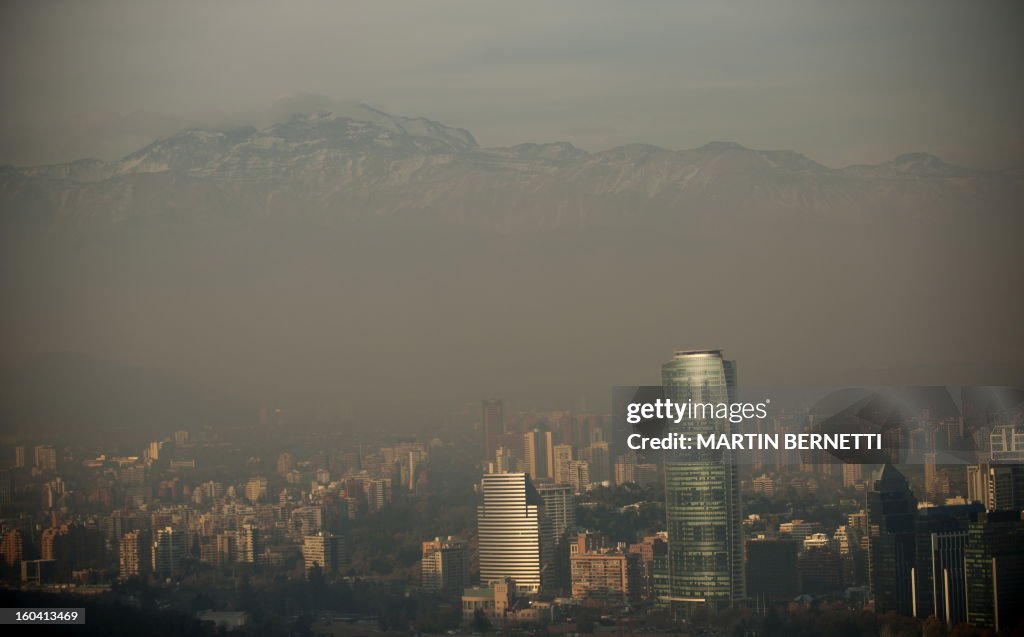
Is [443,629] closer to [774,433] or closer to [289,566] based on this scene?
[289,566]

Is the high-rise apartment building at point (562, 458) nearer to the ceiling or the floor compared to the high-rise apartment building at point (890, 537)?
nearer to the ceiling

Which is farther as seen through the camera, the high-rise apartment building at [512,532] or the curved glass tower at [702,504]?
the high-rise apartment building at [512,532]

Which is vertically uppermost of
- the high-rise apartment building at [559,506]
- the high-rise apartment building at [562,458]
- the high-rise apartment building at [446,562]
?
the high-rise apartment building at [562,458]

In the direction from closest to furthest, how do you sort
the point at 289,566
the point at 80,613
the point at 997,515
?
the point at 80,613 < the point at 997,515 < the point at 289,566

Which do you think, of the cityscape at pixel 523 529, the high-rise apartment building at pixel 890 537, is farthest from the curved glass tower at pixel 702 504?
the high-rise apartment building at pixel 890 537

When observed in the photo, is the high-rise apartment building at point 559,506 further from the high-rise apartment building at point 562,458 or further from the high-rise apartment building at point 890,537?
the high-rise apartment building at point 890,537

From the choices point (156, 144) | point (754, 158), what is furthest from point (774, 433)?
point (156, 144)

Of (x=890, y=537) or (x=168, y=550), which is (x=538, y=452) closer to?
(x=890, y=537)
